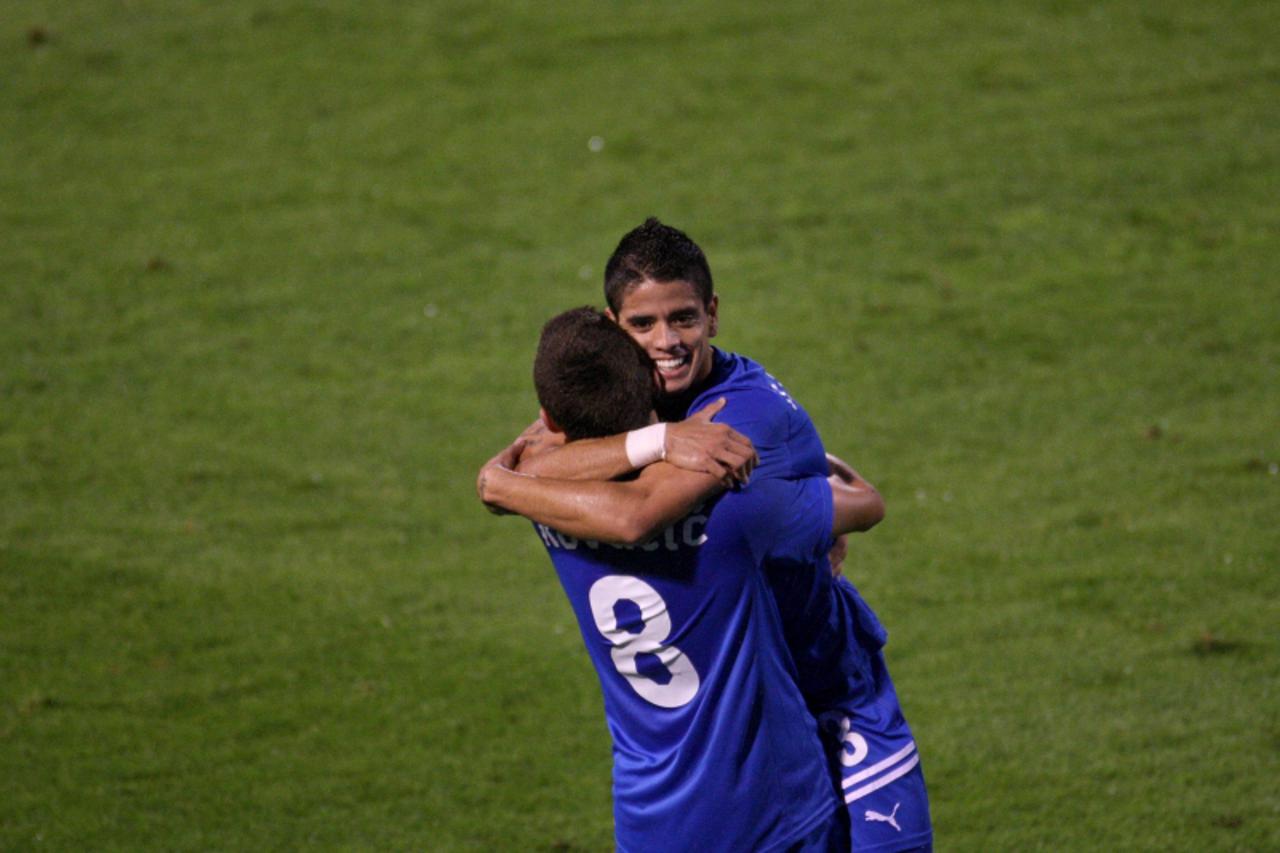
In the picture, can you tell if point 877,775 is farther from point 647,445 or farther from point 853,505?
point 647,445

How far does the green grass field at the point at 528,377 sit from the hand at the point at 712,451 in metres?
2.93

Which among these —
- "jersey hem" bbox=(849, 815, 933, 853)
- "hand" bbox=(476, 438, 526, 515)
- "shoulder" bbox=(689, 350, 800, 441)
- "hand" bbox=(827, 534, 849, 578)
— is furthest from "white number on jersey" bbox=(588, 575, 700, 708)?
"jersey hem" bbox=(849, 815, 933, 853)

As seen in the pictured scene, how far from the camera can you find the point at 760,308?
9.86 meters

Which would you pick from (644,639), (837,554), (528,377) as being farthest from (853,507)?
(528,377)

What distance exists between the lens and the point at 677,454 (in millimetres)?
3100

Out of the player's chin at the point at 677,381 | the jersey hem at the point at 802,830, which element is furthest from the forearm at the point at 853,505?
the jersey hem at the point at 802,830

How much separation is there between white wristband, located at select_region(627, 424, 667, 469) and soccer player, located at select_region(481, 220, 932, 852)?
3cm

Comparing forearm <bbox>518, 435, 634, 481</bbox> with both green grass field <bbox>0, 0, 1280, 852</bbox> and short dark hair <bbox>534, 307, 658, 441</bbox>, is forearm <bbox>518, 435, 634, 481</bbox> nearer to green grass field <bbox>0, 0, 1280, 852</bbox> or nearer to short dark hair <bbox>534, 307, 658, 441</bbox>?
short dark hair <bbox>534, 307, 658, 441</bbox>

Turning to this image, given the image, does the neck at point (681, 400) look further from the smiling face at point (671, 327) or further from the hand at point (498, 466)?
the hand at point (498, 466)

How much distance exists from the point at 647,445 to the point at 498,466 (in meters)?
0.43

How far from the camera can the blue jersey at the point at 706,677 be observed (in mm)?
3230

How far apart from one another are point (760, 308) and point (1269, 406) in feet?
9.99

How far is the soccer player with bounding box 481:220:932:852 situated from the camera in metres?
3.33

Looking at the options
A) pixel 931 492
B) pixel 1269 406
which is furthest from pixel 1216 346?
pixel 931 492
